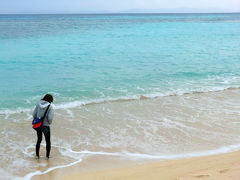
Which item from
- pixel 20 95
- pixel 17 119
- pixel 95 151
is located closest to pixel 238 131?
pixel 95 151

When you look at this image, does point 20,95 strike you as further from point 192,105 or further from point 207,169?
point 207,169

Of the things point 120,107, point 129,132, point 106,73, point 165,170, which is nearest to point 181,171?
point 165,170

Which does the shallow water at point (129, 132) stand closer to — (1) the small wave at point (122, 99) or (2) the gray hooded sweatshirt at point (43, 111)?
(1) the small wave at point (122, 99)

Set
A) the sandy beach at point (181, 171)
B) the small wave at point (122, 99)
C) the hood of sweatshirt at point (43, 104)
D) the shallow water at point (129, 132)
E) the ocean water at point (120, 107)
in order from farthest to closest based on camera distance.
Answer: the small wave at point (122, 99) → the ocean water at point (120, 107) → the shallow water at point (129, 132) → the hood of sweatshirt at point (43, 104) → the sandy beach at point (181, 171)

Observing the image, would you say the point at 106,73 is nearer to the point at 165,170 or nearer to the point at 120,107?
the point at 120,107

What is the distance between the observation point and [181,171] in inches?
202

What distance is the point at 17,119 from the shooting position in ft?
30.2

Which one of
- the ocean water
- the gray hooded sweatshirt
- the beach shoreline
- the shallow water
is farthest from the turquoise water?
the beach shoreline

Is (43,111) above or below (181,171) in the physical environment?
above

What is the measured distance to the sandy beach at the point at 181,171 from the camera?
15.5ft

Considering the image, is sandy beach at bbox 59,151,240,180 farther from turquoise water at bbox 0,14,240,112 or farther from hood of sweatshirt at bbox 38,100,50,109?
turquoise water at bbox 0,14,240,112

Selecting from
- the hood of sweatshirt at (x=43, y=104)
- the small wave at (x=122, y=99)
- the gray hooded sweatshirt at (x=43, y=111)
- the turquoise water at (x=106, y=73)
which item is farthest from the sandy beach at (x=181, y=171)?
the turquoise water at (x=106, y=73)

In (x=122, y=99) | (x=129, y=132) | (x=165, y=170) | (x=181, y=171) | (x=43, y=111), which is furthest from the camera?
(x=122, y=99)

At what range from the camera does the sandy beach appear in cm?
473
